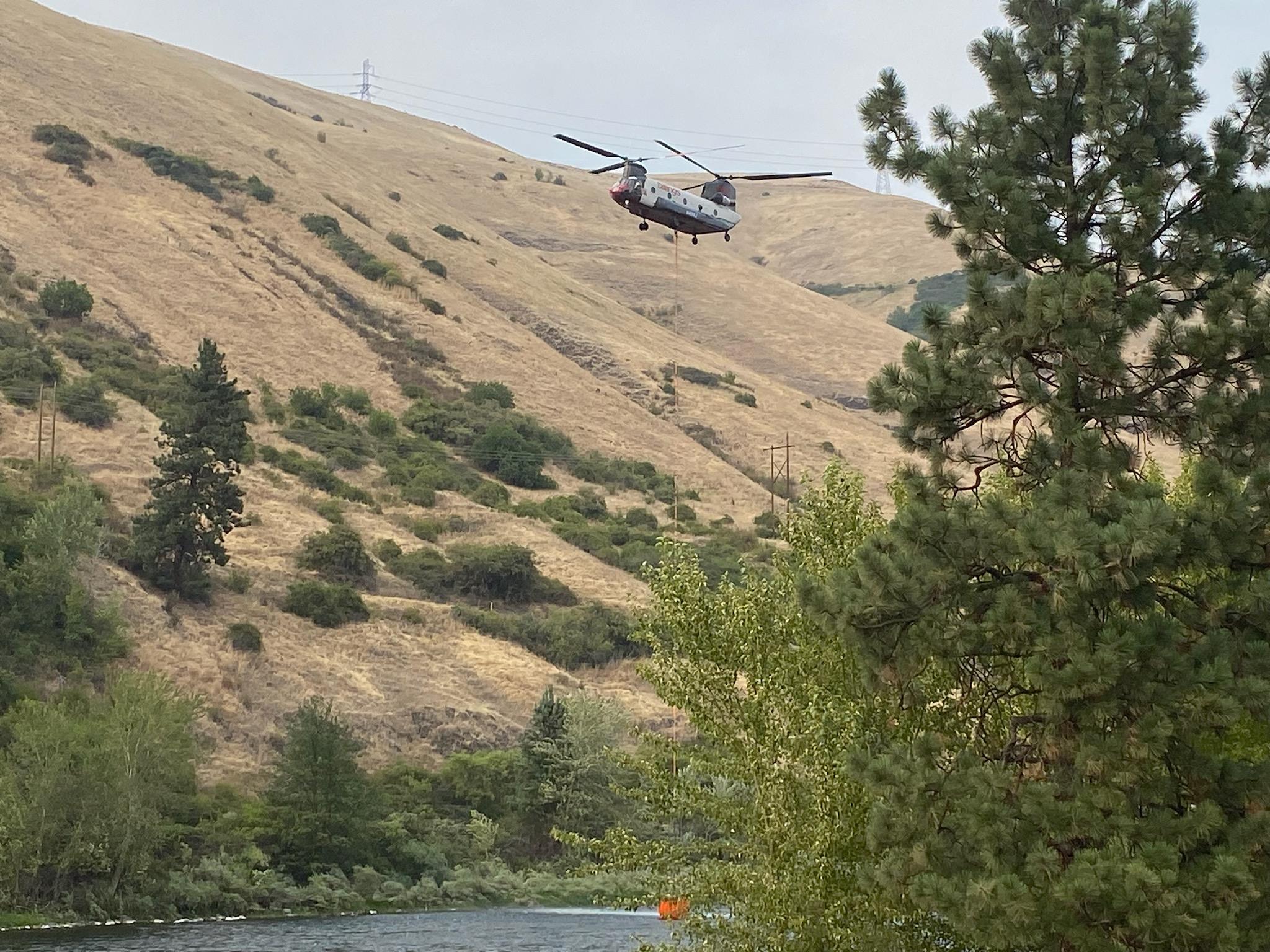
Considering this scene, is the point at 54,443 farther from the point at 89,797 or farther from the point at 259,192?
the point at 259,192

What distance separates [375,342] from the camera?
4272 inches

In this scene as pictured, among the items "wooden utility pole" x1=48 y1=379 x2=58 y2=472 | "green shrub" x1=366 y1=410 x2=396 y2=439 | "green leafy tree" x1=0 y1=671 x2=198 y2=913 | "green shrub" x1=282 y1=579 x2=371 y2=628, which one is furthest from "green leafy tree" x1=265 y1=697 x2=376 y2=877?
"green shrub" x1=366 y1=410 x2=396 y2=439

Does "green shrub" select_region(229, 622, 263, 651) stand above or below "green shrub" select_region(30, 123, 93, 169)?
below

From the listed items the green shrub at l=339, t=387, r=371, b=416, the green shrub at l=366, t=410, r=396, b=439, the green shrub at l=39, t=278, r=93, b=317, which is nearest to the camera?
the green shrub at l=39, t=278, r=93, b=317

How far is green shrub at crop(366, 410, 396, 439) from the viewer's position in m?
95.9

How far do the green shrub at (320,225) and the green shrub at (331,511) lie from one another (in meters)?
44.3

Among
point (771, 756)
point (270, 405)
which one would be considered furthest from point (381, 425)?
point (771, 756)

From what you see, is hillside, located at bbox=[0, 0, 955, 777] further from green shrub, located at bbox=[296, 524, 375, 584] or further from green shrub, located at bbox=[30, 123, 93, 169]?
green shrub, located at bbox=[296, 524, 375, 584]

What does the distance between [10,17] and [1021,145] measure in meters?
137

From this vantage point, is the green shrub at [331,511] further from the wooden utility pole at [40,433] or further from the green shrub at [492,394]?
the green shrub at [492,394]

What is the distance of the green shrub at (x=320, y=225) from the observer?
12012 centimetres

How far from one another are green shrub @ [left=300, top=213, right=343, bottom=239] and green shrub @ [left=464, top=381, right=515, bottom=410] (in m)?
21.1

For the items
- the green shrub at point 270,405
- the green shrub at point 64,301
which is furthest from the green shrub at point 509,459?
the green shrub at point 64,301

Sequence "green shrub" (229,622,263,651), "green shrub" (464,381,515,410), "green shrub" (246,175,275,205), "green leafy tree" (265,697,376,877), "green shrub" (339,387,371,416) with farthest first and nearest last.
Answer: "green shrub" (246,175,275,205) < "green shrub" (464,381,515,410) < "green shrub" (339,387,371,416) < "green shrub" (229,622,263,651) < "green leafy tree" (265,697,376,877)
